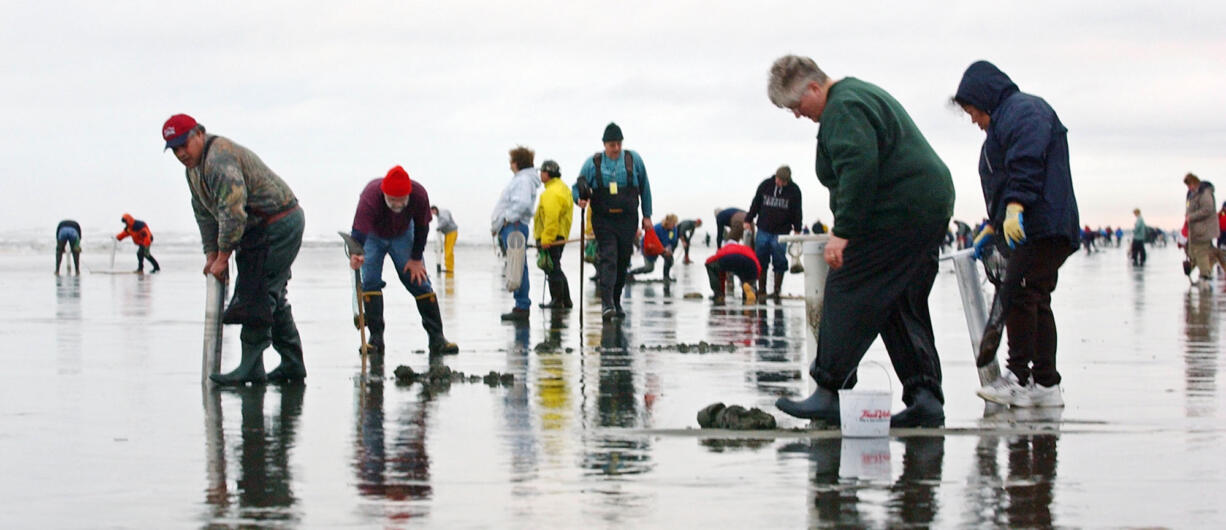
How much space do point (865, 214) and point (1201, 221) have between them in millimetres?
20326

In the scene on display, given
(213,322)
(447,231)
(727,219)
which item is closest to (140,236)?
(447,231)

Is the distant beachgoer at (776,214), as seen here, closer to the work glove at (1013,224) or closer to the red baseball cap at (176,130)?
the red baseball cap at (176,130)

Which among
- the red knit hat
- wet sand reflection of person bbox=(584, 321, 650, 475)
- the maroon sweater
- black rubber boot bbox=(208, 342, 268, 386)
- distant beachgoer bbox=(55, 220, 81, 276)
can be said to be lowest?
wet sand reflection of person bbox=(584, 321, 650, 475)

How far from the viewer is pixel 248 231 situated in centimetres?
1004

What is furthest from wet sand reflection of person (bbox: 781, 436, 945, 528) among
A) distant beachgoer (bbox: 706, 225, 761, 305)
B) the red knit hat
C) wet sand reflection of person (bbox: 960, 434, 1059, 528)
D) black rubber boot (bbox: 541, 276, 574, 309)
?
distant beachgoer (bbox: 706, 225, 761, 305)

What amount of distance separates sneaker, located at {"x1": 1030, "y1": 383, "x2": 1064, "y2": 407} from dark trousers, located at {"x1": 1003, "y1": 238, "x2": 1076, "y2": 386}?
3 centimetres

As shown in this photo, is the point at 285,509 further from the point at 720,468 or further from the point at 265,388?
the point at 265,388

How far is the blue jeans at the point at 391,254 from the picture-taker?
1251 centimetres

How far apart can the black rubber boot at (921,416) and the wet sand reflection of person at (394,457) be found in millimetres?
2192

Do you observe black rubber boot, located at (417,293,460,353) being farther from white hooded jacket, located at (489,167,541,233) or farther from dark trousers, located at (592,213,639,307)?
white hooded jacket, located at (489,167,541,233)

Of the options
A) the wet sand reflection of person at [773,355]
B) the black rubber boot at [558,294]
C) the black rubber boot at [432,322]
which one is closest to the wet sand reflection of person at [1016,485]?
the wet sand reflection of person at [773,355]

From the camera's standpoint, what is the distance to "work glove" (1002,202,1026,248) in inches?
328

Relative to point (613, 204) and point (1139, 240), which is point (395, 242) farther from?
point (1139, 240)

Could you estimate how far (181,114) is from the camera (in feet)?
31.7
